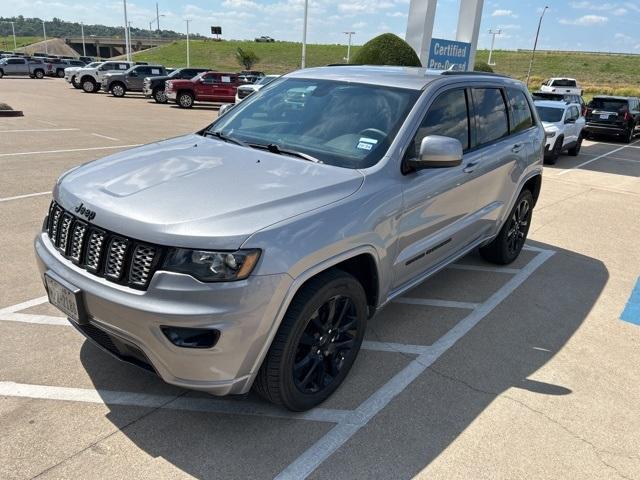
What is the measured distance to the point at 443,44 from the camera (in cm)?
1565

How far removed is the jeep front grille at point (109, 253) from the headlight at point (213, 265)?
11cm

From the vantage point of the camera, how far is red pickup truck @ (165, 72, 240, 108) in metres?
23.5

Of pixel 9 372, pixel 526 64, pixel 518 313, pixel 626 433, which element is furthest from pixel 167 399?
pixel 526 64

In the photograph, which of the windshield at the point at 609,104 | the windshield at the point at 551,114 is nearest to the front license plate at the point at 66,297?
the windshield at the point at 551,114

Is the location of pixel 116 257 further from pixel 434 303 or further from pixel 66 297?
pixel 434 303

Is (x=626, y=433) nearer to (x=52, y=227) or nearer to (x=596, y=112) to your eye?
(x=52, y=227)

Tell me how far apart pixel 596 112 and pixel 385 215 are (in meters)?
19.5

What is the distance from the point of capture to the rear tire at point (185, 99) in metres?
23.6

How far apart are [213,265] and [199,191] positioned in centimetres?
55

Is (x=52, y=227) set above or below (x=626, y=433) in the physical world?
above

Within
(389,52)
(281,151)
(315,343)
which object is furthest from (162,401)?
Result: (389,52)

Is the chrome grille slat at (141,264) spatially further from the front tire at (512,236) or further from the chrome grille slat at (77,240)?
the front tire at (512,236)

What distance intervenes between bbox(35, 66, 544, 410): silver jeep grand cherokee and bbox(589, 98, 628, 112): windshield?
17.9 metres

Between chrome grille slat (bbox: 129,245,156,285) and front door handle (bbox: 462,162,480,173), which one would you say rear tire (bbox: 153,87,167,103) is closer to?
front door handle (bbox: 462,162,480,173)
